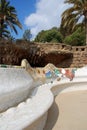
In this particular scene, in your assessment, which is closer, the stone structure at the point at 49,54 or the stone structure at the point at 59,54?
the stone structure at the point at 49,54

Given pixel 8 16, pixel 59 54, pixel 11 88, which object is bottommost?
pixel 59 54

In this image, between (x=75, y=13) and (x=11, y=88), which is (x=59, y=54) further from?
(x=11, y=88)

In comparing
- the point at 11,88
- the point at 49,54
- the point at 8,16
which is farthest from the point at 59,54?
the point at 11,88

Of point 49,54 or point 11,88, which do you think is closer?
point 11,88

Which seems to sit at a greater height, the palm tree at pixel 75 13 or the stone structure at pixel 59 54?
the palm tree at pixel 75 13

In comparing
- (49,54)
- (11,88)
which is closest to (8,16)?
(49,54)

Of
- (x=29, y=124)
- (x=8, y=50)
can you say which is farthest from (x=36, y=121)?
(x=8, y=50)

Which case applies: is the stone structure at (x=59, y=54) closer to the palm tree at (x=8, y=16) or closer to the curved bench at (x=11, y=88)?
the palm tree at (x=8, y=16)

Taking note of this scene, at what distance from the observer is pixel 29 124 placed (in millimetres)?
3328

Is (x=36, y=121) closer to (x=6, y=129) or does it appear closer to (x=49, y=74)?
(x=6, y=129)

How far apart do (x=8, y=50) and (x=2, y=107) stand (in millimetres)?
18652

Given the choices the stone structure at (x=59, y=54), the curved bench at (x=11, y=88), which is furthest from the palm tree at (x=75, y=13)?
the curved bench at (x=11, y=88)

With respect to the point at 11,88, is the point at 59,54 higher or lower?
lower

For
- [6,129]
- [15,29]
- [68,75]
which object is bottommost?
[68,75]
